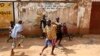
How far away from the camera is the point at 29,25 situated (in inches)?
607

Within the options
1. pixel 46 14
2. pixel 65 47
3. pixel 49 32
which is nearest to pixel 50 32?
pixel 49 32

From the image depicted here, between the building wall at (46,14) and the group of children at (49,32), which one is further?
the building wall at (46,14)

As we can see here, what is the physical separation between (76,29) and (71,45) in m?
1.65

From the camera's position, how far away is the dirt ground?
13151mm

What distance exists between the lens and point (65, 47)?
46.1ft

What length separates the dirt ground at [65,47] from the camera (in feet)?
43.1

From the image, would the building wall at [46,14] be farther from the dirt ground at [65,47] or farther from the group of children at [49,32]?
the group of children at [49,32]

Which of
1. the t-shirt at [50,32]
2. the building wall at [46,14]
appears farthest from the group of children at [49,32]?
the building wall at [46,14]

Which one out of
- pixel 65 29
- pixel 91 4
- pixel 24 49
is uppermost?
pixel 91 4

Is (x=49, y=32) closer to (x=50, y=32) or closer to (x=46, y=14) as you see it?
(x=50, y=32)

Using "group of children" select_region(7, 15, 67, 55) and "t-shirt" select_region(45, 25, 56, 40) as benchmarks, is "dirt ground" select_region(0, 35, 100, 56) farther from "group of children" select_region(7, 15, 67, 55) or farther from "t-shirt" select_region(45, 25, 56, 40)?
"t-shirt" select_region(45, 25, 56, 40)

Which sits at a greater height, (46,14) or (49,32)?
(46,14)

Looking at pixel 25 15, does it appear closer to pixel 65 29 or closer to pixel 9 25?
pixel 9 25

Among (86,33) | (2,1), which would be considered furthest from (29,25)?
(86,33)
